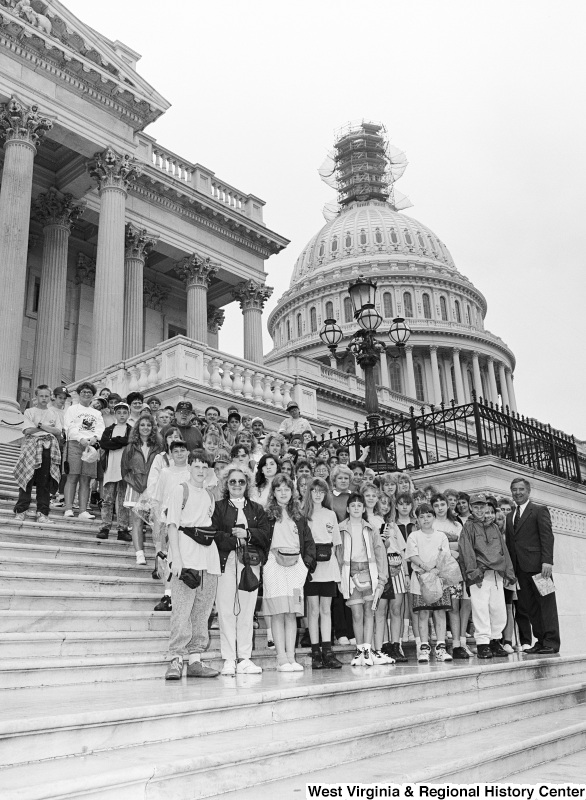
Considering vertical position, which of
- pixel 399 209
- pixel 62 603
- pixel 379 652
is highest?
pixel 399 209

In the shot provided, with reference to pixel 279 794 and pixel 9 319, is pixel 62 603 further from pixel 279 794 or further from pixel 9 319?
pixel 9 319

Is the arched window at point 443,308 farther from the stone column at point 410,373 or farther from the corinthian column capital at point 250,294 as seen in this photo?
the corinthian column capital at point 250,294

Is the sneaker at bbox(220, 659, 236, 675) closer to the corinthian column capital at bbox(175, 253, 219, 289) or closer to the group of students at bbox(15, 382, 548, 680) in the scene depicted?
the group of students at bbox(15, 382, 548, 680)

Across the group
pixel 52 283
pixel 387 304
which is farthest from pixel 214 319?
pixel 387 304

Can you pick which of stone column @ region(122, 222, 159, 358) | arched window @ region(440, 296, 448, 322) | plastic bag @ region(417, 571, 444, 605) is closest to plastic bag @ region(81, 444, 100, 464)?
plastic bag @ region(417, 571, 444, 605)

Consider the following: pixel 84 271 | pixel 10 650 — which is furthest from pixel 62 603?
pixel 84 271

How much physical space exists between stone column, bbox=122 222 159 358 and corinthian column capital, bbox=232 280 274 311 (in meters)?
4.99

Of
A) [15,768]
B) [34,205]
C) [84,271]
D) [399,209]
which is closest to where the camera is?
[15,768]

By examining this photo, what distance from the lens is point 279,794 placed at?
13.6 ft

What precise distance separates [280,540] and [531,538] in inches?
143

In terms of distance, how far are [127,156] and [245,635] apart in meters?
19.4

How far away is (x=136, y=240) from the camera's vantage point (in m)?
27.1

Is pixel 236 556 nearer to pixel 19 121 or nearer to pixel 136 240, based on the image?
pixel 19 121

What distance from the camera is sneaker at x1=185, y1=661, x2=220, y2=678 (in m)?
6.38
